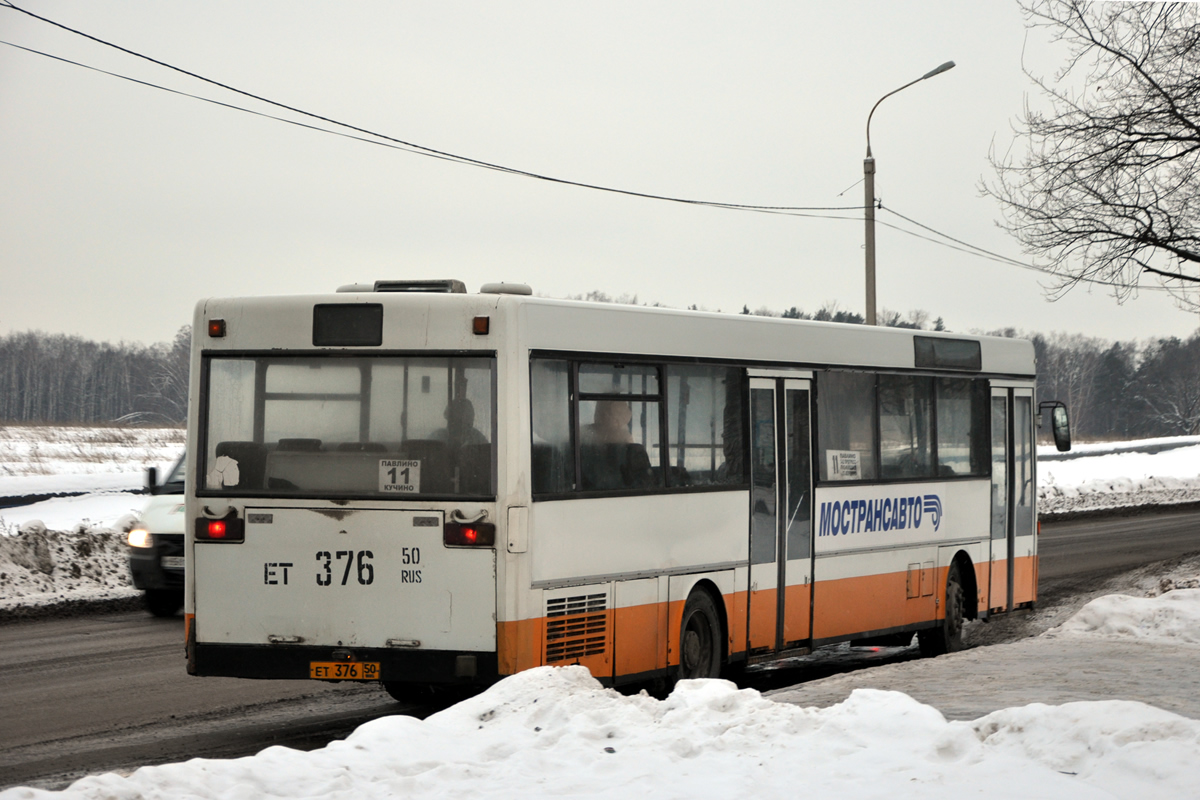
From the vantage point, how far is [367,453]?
27.0 feet

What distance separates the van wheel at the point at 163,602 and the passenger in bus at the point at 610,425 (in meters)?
7.31

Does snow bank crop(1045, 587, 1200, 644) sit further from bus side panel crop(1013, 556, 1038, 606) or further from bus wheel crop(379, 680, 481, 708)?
bus wheel crop(379, 680, 481, 708)

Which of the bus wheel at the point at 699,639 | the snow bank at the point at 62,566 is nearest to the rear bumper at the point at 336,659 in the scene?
the bus wheel at the point at 699,639

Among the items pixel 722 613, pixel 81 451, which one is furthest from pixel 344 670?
pixel 81 451

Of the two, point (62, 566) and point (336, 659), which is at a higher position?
point (336, 659)

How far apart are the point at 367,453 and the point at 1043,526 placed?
76.3 ft

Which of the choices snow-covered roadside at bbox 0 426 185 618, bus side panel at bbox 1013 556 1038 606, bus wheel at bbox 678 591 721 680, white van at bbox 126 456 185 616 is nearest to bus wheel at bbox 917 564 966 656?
bus side panel at bbox 1013 556 1038 606

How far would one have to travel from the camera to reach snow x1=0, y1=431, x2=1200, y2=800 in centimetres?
568

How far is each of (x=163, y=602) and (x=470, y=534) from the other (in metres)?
7.72

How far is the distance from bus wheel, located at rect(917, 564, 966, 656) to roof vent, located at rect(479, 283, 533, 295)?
19.9 feet

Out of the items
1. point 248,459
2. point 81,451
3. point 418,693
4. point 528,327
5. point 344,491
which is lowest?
point 418,693

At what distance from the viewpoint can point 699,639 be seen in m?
9.78

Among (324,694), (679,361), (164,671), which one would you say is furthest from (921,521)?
(164,671)

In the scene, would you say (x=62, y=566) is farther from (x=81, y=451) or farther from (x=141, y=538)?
(x=81, y=451)
